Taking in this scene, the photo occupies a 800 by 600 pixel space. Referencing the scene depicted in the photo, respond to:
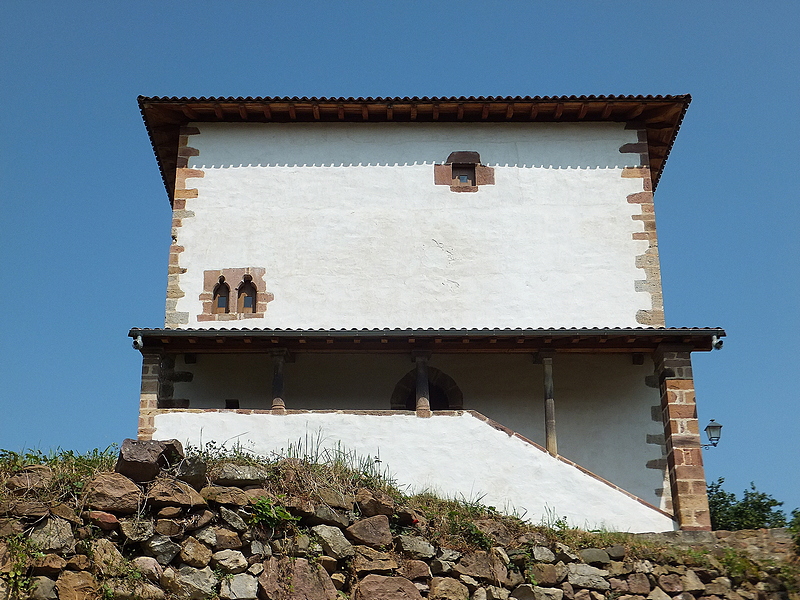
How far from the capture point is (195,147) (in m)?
17.3

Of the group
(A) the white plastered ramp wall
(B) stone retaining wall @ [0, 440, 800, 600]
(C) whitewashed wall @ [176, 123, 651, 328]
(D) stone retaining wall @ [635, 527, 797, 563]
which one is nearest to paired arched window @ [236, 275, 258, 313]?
(C) whitewashed wall @ [176, 123, 651, 328]

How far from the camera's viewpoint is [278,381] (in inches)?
572

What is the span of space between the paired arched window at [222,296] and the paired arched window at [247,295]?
0.17 m

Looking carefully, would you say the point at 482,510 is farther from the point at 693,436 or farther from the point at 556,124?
the point at 556,124

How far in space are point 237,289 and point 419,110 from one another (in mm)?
4199

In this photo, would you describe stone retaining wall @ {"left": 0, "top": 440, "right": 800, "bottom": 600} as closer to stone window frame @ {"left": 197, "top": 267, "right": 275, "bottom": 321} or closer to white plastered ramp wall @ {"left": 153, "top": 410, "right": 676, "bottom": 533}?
white plastered ramp wall @ {"left": 153, "top": 410, "right": 676, "bottom": 533}

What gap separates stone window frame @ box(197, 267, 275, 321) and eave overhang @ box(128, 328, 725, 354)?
1.31 metres

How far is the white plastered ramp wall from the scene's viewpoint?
13188 mm

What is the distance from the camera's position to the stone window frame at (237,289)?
16.0 m

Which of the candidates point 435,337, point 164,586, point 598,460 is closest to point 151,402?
point 435,337

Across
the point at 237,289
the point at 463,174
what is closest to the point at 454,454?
the point at 237,289

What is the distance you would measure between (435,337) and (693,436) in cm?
379

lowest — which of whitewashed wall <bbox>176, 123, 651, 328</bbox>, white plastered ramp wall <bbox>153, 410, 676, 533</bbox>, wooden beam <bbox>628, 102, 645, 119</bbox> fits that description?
white plastered ramp wall <bbox>153, 410, 676, 533</bbox>

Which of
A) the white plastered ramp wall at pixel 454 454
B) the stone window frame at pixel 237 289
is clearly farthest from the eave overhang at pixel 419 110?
the white plastered ramp wall at pixel 454 454
